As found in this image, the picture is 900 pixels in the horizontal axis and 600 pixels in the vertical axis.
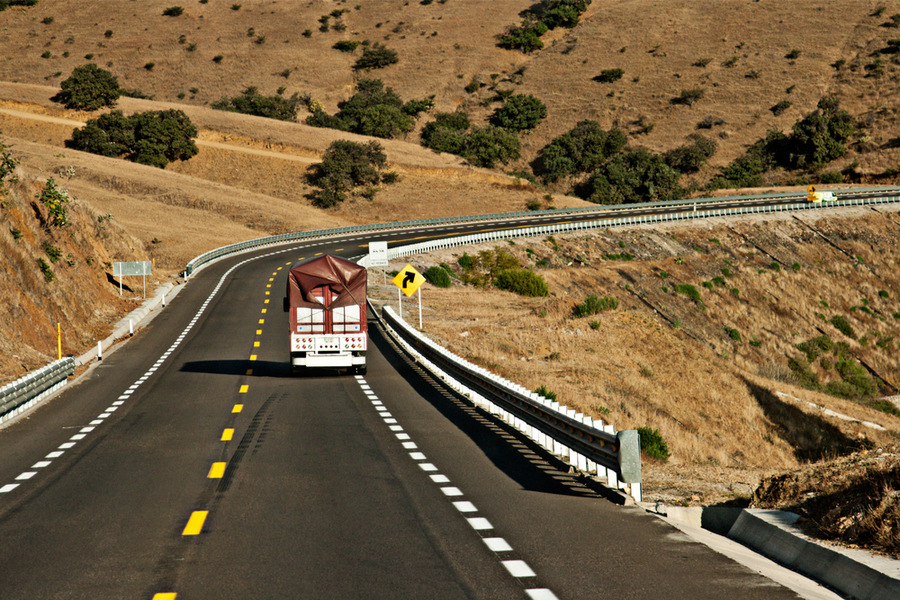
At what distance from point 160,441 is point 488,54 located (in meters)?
147

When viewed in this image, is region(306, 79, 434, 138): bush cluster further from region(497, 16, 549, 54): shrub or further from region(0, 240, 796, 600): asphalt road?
region(0, 240, 796, 600): asphalt road

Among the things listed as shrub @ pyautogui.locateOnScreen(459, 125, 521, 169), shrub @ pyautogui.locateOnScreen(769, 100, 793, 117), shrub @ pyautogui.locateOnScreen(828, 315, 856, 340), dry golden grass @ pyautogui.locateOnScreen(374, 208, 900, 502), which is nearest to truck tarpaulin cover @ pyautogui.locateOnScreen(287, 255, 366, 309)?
dry golden grass @ pyautogui.locateOnScreen(374, 208, 900, 502)

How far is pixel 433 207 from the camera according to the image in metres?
95.9

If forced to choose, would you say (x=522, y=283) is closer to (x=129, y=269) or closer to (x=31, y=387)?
(x=129, y=269)

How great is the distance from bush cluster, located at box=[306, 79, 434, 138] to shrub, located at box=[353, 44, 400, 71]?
43.0ft

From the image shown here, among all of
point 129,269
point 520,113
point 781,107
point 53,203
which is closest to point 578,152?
point 520,113

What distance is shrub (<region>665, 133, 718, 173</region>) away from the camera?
4195 inches

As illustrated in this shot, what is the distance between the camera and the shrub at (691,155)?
107 meters

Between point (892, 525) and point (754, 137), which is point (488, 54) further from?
point (892, 525)

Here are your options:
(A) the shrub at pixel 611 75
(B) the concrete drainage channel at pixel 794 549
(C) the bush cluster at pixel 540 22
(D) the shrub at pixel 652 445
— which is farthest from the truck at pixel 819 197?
(C) the bush cluster at pixel 540 22

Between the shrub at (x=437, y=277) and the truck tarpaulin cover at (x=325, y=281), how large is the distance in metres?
27.2

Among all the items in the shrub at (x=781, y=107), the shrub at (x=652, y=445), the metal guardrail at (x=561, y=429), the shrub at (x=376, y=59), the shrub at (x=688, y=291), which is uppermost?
the shrub at (x=376, y=59)

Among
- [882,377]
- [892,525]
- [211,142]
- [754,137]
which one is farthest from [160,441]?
[754,137]

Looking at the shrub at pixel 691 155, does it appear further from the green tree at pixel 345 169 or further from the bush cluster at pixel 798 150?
the green tree at pixel 345 169
